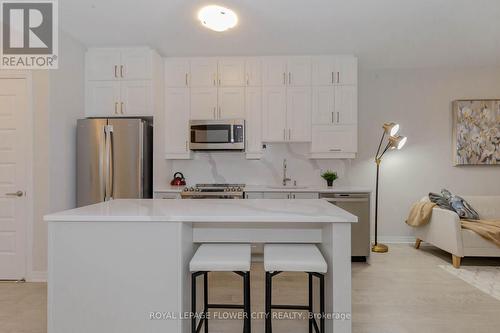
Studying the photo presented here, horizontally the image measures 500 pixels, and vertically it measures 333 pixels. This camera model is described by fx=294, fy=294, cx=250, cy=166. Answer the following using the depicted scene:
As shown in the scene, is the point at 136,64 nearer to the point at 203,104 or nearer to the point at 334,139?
the point at 203,104

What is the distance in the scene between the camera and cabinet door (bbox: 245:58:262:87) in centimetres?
402

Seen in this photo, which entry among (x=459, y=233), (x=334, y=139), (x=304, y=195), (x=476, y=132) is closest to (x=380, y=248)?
(x=459, y=233)

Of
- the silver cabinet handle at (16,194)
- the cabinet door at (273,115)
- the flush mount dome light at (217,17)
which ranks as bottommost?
the silver cabinet handle at (16,194)

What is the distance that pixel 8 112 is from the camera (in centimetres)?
316

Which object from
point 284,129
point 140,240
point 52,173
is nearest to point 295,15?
point 284,129

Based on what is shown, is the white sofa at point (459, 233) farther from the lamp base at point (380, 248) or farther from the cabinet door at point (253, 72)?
the cabinet door at point (253, 72)

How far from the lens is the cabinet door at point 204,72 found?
13.2 feet

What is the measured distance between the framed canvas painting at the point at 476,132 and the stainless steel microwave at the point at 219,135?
328cm

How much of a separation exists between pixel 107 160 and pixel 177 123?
41.6 inches

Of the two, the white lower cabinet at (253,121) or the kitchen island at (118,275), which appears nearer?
the kitchen island at (118,275)

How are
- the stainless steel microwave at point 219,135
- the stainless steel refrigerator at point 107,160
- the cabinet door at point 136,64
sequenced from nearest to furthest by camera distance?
the stainless steel refrigerator at point 107,160 < the cabinet door at point 136,64 < the stainless steel microwave at point 219,135

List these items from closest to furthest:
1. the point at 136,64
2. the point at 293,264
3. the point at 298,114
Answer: the point at 293,264
the point at 136,64
the point at 298,114

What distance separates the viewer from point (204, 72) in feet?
13.3

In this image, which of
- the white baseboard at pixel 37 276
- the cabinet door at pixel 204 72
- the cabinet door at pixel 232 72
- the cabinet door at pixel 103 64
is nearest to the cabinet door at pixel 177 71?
the cabinet door at pixel 204 72
